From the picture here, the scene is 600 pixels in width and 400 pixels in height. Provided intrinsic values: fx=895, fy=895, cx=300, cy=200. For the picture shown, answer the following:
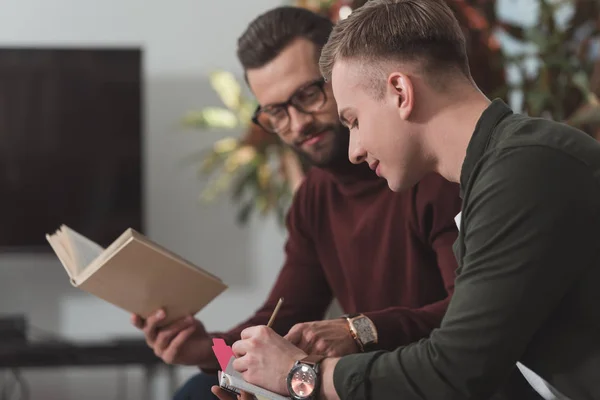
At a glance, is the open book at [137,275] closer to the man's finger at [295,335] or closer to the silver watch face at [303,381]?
the man's finger at [295,335]

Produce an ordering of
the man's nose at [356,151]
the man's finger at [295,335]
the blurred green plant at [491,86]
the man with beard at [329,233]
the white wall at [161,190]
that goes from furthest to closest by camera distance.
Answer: the white wall at [161,190]
the blurred green plant at [491,86]
the man with beard at [329,233]
the man's finger at [295,335]
the man's nose at [356,151]

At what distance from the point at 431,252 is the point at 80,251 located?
636 mm

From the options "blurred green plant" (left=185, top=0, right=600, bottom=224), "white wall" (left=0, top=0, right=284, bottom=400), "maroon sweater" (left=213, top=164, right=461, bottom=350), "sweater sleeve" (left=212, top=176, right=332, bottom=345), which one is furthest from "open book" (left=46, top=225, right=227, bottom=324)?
"white wall" (left=0, top=0, right=284, bottom=400)

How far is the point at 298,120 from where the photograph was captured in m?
1.77

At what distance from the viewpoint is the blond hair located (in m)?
1.14

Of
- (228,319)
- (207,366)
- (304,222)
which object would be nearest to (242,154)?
(228,319)

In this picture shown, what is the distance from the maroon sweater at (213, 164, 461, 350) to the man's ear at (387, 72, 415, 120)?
1.46ft

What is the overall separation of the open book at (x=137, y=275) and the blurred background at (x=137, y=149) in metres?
1.65

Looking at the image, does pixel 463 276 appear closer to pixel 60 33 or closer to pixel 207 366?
pixel 207 366

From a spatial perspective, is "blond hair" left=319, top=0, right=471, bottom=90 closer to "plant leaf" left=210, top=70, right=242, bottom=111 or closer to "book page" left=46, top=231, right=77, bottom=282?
"book page" left=46, top=231, right=77, bottom=282

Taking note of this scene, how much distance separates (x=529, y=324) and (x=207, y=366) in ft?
2.75

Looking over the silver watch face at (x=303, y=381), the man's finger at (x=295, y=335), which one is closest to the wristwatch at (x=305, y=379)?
the silver watch face at (x=303, y=381)

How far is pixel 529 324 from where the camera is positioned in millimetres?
993

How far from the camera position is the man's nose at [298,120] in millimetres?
1768
